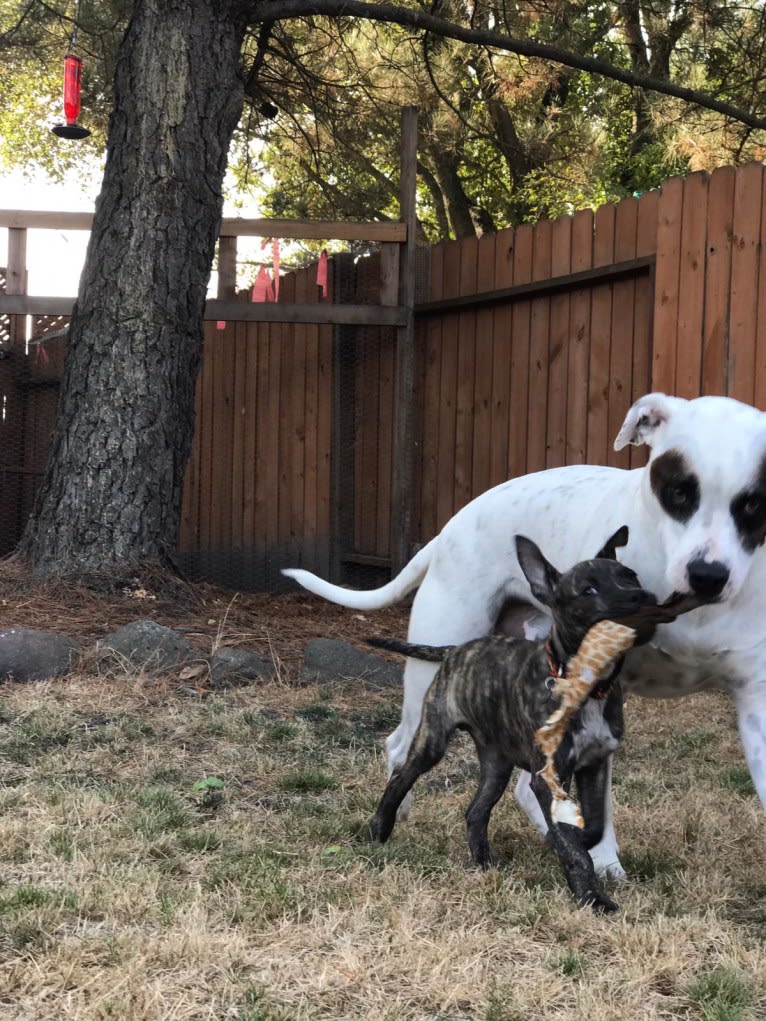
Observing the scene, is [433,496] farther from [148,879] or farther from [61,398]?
[148,879]

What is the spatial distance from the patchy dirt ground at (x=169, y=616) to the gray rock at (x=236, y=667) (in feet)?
0.32

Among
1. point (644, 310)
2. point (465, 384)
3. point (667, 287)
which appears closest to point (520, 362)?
point (465, 384)

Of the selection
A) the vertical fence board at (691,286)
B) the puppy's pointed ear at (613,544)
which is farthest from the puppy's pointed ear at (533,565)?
the vertical fence board at (691,286)

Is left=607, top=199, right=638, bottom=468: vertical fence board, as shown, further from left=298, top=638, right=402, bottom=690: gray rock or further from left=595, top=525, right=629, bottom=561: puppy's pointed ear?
left=595, top=525, right=629, bottom=561: puppy's pointed ear

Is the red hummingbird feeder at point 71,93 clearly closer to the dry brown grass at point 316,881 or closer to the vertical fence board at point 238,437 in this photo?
the vertical fence board at point 238,437

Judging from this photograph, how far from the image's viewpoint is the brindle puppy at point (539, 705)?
3.19 meters

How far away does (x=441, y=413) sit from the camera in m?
9.19

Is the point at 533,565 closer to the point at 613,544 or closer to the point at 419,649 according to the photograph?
the point at 613,544

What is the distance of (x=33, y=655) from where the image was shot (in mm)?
5867

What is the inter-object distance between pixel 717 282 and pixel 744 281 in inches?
6.9

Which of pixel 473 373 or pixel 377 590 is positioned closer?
pixel 377 590

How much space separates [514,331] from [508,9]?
2941mm

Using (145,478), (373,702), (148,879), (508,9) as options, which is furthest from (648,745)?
(508,9)

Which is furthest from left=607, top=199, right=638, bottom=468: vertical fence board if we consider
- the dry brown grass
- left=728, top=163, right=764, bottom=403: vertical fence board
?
the dry brown grass
